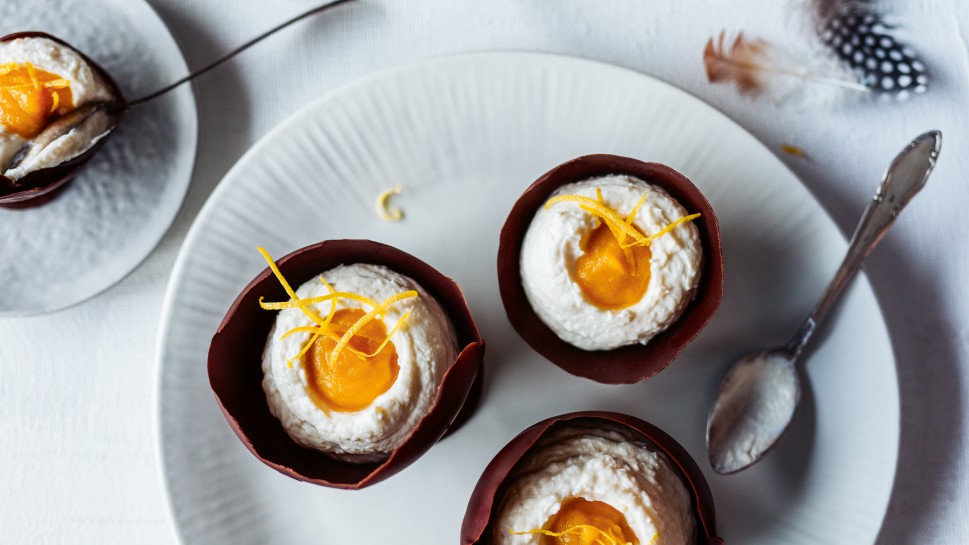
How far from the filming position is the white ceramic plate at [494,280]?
44.8 inches

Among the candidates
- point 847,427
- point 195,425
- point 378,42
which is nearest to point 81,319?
point 195,425

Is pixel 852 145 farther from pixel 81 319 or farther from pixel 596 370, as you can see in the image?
pixel 81 319

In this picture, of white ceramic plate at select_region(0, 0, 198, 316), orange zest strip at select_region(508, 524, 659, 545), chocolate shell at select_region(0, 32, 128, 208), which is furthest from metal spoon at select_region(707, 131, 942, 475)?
chocolate shell at select_region(0, 32, 128, 208)

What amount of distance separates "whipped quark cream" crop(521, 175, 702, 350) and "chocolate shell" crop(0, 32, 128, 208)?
684 millimetres

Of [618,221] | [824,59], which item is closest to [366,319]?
[618,221]

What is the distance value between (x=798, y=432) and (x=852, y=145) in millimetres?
499

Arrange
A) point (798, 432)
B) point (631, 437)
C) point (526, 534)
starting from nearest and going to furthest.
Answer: point (526, 534) < point (631, 437) < point (798, 432)

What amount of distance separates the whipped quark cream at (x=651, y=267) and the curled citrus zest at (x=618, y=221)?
0.01 metres

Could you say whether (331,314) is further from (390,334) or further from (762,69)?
(762,69)

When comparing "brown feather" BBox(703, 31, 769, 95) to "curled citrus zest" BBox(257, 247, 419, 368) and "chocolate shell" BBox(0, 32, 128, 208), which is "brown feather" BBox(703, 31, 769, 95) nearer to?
"curled citrus zest" BBox(257, 247, 419, 368)

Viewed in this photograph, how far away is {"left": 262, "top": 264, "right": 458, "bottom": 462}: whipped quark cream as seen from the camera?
0.98 meters

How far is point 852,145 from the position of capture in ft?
4.21

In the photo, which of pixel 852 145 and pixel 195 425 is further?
pixel 852 145

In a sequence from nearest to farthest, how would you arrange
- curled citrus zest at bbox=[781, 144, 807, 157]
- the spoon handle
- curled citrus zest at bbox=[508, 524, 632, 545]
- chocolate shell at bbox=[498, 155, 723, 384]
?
curled citrus zest at bbox=[508, 524, 632, 545]
chocolate shell at bbox=[498, 155, 723, 384]
the spoon handle
curled citrus zest at bbox=[781, 144, 807, 157]
